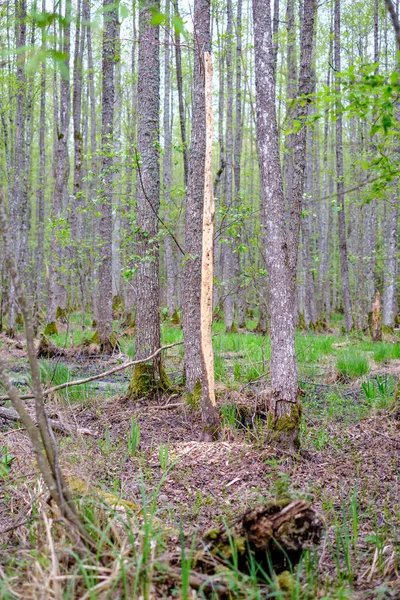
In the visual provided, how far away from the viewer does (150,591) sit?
6.64ft

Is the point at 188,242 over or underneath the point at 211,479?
over

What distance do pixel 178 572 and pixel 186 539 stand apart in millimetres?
463

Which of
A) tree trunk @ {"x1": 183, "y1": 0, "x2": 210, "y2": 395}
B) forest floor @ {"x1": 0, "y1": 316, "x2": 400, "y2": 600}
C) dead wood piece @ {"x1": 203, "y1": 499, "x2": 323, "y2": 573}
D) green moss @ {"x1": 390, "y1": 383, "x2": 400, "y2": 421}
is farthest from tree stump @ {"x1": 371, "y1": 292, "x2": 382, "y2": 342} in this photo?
dead wood piece @ {"x1": 203, "y1": 499, "x2": 323, "y2": 573}

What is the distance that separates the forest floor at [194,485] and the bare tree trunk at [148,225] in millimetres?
408

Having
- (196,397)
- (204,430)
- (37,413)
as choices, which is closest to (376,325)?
(196,397)

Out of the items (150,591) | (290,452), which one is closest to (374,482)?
(290,452)

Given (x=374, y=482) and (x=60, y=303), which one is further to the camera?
(x=60, y=303)

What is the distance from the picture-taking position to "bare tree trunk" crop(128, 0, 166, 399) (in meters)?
6.66

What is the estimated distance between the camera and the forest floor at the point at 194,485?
2.16 m

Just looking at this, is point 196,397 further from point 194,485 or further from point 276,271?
point 276,271

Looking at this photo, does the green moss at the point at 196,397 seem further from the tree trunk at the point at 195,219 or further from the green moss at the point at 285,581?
the green moss at the point at 285,581

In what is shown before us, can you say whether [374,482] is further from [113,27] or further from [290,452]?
[113,27]

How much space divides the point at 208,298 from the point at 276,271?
0.74 m

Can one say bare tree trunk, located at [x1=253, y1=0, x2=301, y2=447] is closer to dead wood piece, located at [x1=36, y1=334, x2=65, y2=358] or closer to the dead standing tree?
the dead standing tree
